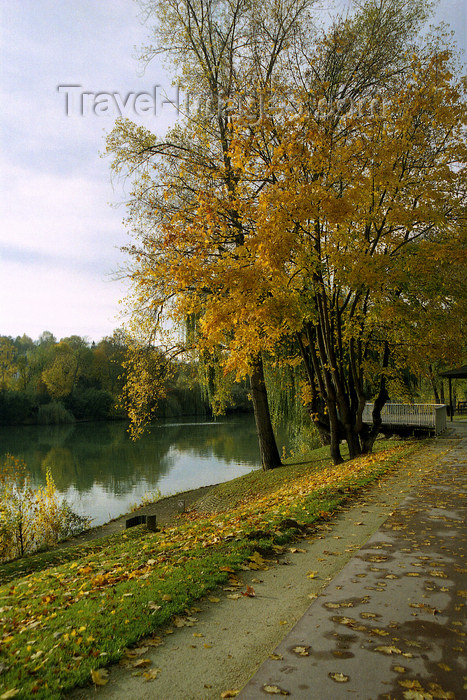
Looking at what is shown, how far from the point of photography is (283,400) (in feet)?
65.9

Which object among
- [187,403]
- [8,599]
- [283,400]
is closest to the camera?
[8,599]

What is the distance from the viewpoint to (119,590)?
458 centimetres

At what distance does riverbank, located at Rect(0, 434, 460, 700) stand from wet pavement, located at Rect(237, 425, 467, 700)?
32cm

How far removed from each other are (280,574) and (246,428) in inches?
1558

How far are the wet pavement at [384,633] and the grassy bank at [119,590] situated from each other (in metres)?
1.02

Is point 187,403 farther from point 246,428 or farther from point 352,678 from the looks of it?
point 352,678

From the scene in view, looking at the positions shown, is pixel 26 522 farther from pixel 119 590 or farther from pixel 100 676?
pixel 100 676

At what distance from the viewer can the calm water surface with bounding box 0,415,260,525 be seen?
1966 cm

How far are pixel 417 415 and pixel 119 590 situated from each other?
61.9 ft

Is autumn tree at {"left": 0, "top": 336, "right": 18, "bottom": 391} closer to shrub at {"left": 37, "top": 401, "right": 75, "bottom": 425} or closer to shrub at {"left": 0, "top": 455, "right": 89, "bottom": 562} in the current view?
shrub at {"left": 37, "top": 401, "right": 75, "bottom": 425}

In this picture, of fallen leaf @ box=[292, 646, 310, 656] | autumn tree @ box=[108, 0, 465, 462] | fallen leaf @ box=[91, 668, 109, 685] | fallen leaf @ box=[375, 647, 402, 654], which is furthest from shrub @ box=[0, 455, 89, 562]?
fallen leaf @ box=[375, 647, 402, 654]

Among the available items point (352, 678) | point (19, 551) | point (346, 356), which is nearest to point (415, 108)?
point (346, 356)

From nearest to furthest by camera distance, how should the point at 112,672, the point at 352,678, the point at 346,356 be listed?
the point at 352,678 < the point at 112,672 < the point at 346,356

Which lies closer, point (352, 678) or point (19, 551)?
point (352, 678)
